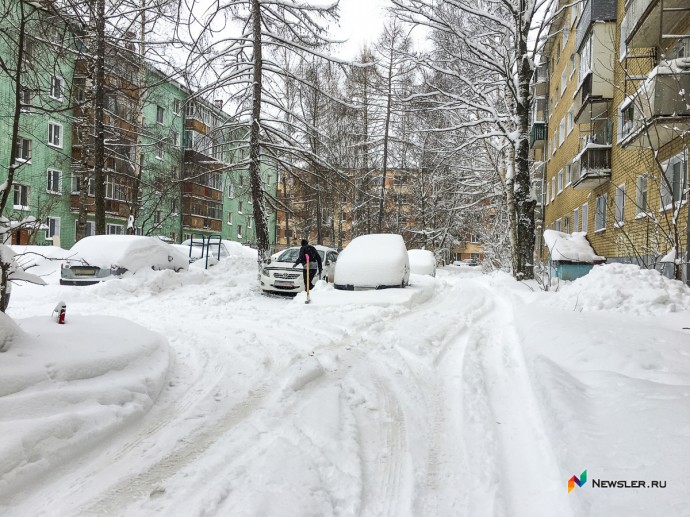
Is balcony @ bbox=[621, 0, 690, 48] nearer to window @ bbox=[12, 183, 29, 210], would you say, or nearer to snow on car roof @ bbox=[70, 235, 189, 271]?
snow on car roof @ bbox=[70, 235, 189, 271]

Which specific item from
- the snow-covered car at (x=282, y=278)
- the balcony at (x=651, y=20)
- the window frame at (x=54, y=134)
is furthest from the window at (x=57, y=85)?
the window frame at (x=54, y=134)

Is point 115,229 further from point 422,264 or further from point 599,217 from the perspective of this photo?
Result: point 599,217

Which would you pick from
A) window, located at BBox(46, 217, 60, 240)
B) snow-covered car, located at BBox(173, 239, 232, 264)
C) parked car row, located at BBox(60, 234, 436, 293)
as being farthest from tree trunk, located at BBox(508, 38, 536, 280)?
window, located at BBox(46, 217, 60, 240)

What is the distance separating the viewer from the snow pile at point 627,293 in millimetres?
7273

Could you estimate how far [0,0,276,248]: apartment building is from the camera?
185 inches

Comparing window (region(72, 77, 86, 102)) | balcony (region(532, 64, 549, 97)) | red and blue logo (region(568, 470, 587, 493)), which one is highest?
balcony (region(532, 64, 549, 97))

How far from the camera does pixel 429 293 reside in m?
12.5

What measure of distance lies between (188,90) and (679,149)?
13799 millimetres

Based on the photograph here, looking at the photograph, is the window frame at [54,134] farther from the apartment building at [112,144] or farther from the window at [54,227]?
the window at [54,227]

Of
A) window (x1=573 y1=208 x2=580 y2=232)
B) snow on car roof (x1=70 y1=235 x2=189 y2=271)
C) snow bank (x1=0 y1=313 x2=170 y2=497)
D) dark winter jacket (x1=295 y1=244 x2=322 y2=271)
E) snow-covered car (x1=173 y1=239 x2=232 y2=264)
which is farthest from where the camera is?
window (x1=573 y1=208 x2=580 y2=232)

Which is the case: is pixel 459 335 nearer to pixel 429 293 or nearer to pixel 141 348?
pixel 141 348

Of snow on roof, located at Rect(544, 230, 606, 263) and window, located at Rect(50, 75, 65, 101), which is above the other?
window, located at Rect(50, 75, 65, 101)

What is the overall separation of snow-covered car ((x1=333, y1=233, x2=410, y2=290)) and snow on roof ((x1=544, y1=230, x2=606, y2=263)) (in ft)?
24.0

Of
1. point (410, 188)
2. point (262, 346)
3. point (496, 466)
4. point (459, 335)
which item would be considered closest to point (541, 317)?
point (459, 335)
